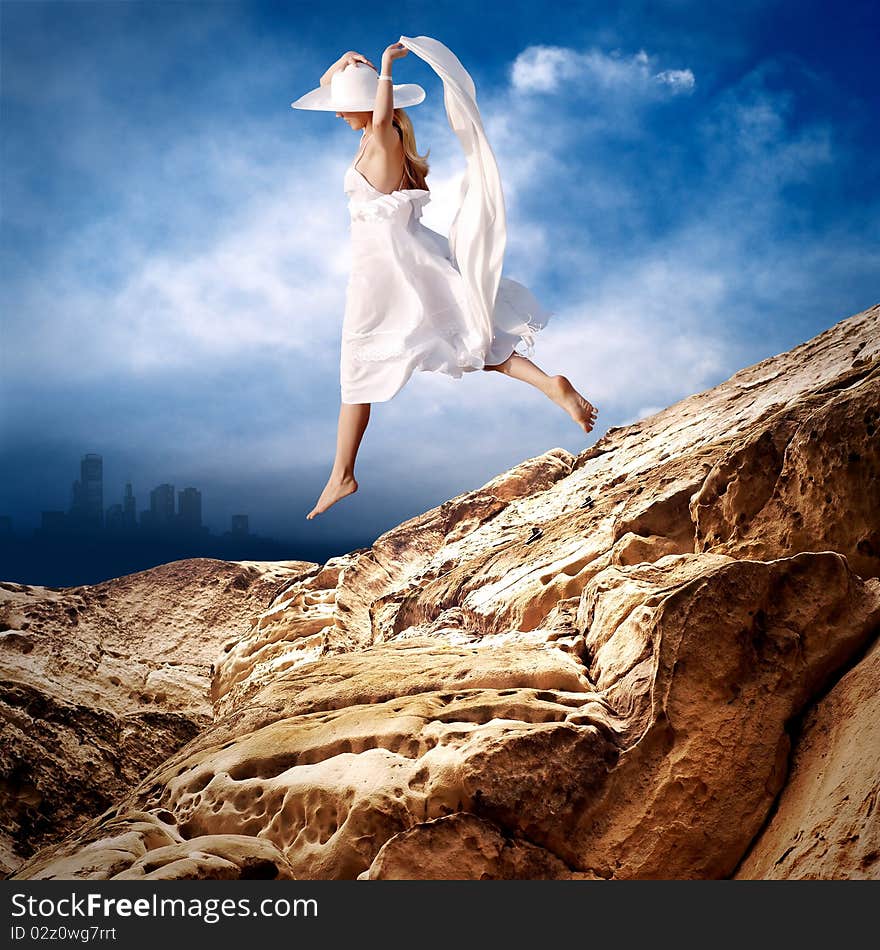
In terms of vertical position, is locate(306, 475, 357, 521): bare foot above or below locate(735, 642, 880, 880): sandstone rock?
above

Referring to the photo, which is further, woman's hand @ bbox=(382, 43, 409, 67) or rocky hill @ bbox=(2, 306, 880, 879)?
woman's hand @ bbox=(382, 43, 409, 67)

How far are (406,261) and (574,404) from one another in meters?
0.96

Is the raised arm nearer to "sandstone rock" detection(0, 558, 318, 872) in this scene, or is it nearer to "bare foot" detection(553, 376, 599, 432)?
"bare foot" detection(553, 376, 599, 432)

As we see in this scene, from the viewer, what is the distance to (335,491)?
13.6ft

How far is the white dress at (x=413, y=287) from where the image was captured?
388 centimetres

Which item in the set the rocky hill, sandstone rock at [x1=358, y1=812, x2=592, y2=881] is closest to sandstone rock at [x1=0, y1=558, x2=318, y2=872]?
the rocky hill

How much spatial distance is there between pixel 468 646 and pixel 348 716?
0.91 m

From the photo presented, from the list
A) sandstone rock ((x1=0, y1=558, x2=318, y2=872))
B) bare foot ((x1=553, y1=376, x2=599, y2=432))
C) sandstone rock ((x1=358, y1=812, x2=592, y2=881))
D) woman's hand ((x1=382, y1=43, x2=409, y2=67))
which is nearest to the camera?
sandstone rock ((x1=358, y1=812, x2=592, y2=881))

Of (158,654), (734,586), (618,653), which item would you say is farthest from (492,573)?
(158,654)

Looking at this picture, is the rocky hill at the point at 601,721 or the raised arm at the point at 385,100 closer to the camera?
the rocky hill at the point at 601,721

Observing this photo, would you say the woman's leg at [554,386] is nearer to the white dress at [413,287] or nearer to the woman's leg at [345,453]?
the white dress at [413,287]

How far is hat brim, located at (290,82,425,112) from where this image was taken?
3.83 m

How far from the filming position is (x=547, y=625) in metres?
3.96

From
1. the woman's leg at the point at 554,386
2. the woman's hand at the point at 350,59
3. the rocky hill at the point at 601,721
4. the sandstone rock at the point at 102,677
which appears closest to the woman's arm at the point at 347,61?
the woman's hand at the point at 350,59
